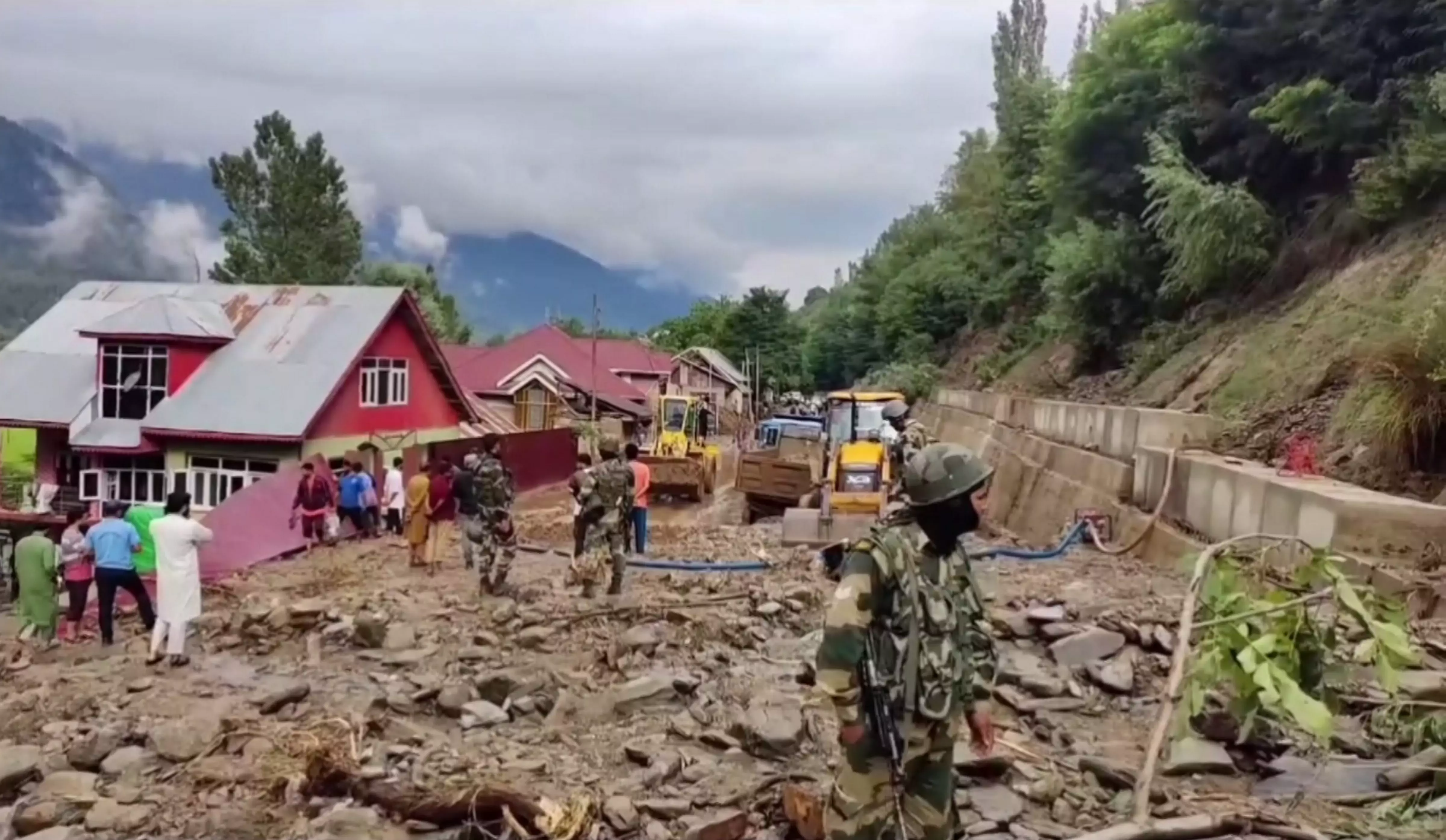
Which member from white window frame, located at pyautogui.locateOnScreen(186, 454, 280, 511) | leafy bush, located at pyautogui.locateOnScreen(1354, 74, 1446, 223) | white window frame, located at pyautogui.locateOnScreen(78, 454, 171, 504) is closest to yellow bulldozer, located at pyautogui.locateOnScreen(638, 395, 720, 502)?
white window frame, located at pyautogui.locateOnScreen(186, 454, 280, 511)

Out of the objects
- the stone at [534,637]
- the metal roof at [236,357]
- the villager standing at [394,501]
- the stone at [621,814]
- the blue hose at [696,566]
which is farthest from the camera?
the metal roof at [236,357]

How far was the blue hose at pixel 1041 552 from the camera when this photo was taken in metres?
11.8

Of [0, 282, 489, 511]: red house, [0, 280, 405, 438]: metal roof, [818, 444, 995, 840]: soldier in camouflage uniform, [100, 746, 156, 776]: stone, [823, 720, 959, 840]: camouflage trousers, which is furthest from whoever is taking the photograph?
[0, 282, 489, 511]: red house

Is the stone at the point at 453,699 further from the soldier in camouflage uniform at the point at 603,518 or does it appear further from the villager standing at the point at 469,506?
the villager standing at the point at 469,506

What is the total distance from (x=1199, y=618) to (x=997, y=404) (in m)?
20.0

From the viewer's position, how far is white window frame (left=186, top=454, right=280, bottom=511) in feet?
71.2

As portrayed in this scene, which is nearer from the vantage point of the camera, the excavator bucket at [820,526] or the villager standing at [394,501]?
the excavator bucket at [820,526]

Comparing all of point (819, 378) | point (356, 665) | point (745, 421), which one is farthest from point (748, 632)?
point (819, 378)

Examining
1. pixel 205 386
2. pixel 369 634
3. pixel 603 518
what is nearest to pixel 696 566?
pixel 603 518

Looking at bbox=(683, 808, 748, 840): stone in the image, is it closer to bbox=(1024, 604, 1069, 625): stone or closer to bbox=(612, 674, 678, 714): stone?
bbox=(612, 674, 678, 714): stone

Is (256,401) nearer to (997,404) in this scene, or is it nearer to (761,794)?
(997,404)

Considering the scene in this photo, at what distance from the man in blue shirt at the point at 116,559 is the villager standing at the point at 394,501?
301 inches

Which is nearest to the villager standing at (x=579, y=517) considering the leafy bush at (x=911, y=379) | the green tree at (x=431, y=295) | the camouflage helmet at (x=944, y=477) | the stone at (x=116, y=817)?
the stone at (x=116, y=817)

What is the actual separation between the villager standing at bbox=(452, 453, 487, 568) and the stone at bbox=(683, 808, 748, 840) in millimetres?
6636
